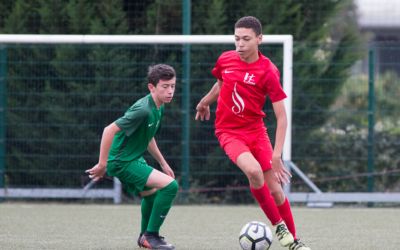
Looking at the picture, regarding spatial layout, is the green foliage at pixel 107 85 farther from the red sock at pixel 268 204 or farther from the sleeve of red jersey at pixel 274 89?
the red sock at pixel 268 204

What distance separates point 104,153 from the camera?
259 inches

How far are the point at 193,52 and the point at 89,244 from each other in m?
4.93

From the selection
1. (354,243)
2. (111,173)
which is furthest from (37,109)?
(354,243)

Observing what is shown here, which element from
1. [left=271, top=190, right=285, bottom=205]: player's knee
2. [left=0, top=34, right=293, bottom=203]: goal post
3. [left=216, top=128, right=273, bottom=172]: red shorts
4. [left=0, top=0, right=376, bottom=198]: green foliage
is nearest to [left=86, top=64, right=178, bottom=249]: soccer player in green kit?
[left=216, top=128, right=273, bottom=172]: red shorts

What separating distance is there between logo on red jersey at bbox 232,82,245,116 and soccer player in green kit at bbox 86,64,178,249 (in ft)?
1.57

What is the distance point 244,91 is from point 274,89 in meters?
0.28

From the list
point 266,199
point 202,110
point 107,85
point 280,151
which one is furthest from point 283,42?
point 280,151

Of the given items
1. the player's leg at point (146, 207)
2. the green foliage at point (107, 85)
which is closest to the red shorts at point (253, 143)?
the player's leg at point (146, 207)

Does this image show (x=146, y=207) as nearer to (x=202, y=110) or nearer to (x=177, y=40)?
(x=202, y=110)

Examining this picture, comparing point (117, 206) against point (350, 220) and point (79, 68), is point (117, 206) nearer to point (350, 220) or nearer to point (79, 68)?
point (79, 68)

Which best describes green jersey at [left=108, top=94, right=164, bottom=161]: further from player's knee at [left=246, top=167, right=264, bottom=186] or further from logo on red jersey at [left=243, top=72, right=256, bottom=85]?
player's knee at [left=246, top=167, right=264, bottom=186]

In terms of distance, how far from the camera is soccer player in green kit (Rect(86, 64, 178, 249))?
679 cm

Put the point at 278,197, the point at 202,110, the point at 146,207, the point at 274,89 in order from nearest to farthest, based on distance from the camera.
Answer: the point at 274,89, the point at 278,197, the point at 146,207, the point at 202,110

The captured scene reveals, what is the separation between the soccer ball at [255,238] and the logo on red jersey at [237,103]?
2.95ft
